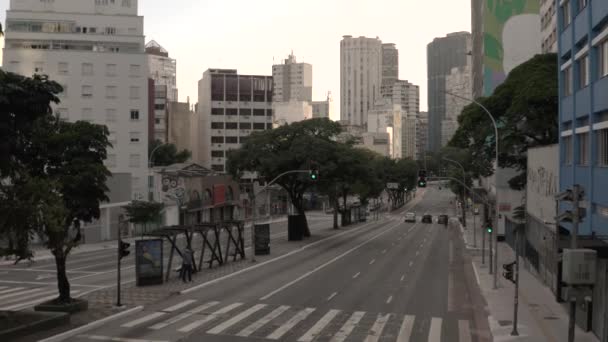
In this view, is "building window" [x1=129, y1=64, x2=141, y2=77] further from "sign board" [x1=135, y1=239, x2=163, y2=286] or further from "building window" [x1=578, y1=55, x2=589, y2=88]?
"building window" [x1=578, y1=55, x2=589, y2=88]

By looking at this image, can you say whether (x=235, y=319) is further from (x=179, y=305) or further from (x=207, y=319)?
(x=179, y=305)

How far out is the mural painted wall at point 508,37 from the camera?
85938 millimetres

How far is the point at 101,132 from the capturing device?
25.1 m

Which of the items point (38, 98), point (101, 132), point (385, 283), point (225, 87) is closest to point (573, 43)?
point (385, 283)

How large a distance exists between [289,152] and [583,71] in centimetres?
3104

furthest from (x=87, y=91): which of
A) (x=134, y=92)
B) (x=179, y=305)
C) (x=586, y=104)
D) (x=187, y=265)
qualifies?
(x=586, y=104)

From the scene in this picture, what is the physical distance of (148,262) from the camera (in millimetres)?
30906

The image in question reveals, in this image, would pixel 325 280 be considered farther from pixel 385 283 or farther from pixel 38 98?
pixel 38 98

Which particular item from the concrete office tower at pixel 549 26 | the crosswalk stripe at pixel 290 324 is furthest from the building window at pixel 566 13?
the concrete office tower at pixel 549 26

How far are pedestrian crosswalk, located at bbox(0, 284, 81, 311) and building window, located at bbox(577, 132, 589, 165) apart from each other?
80.9 feet

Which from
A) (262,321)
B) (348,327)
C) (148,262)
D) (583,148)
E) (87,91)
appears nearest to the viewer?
(348,327)

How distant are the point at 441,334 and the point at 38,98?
14815 mm

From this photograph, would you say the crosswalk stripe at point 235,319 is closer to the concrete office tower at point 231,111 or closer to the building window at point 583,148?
the building window at point 583,148

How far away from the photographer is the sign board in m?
30.7
